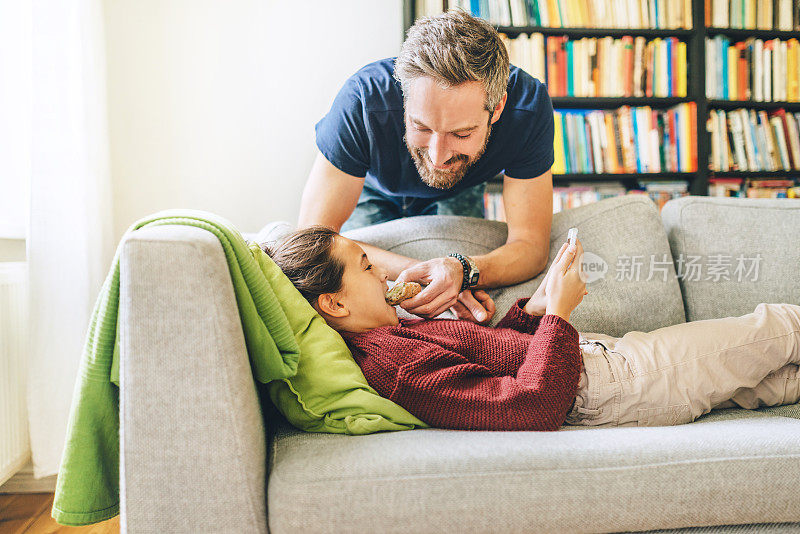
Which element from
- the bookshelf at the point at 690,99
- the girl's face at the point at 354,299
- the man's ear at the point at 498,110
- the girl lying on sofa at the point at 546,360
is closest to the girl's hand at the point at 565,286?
the girl lying on sofa at the point at 546,360

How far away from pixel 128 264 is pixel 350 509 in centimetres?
46

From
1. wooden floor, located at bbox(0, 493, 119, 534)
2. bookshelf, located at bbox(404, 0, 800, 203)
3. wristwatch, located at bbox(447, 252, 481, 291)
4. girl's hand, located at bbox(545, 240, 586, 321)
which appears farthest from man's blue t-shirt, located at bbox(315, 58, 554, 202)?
wooden floor, located at bbox(0, 493, 119, 534)

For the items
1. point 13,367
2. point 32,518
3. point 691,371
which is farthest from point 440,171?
point 32,518

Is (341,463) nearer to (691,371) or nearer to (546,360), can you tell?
(546,360)

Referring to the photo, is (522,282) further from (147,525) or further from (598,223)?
(147,525)

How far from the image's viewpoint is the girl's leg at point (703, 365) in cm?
107

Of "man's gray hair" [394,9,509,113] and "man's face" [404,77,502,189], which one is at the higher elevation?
"man's gray hair" [394,9,509,113]

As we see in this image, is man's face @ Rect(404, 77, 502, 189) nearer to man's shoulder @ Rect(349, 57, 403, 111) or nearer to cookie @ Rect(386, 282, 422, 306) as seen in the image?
man's shoulder @ Rect(349, 57, 403, 111)

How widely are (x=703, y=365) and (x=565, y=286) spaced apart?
1.02 feet

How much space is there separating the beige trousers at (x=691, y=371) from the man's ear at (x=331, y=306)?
49 cm

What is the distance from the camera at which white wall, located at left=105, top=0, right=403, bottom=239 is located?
2062 mm

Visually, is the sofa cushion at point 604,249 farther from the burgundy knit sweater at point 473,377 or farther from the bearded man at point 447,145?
the burgundy knit sweater at point 473,377

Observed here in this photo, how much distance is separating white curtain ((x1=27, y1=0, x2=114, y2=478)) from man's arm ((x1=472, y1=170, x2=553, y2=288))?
3.67 feet

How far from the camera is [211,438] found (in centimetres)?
77
